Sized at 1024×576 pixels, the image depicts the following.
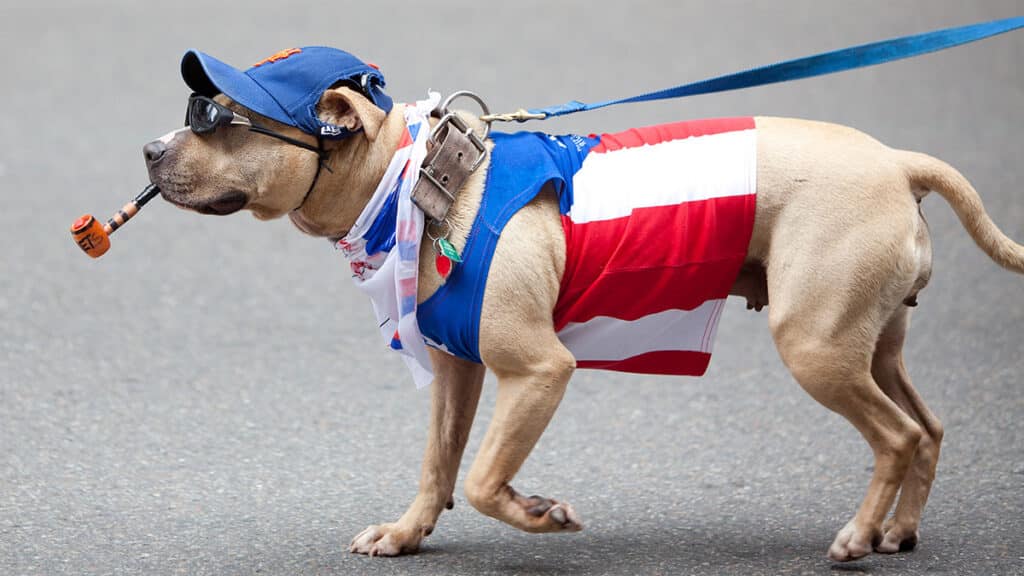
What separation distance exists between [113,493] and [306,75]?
190cm

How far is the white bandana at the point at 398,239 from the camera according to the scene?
12.9 ft

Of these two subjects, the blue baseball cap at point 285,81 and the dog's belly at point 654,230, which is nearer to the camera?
the blue baseball cap at point 285,81

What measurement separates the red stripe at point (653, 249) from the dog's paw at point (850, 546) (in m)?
0.88

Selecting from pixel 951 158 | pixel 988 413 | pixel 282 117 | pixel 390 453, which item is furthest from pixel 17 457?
pixel 951 158

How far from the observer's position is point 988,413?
5.79 metres

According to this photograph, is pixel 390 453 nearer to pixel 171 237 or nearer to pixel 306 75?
pixel 306 75

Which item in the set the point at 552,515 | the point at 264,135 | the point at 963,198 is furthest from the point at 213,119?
the point at 963,198

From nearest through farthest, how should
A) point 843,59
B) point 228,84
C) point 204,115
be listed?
point 228,84
point 204,115
point 843,59

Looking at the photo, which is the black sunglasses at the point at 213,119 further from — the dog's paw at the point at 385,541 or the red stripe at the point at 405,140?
the dog's paw at the point at 385,541

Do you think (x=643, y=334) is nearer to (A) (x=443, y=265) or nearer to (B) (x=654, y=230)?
(B) (x=654, y=230)

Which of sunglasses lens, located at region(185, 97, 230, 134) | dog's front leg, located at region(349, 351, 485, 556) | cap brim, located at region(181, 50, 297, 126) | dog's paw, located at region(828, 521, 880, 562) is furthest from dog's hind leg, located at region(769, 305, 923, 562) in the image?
sunglasses lens, located at region(185, 97, 230, 134)

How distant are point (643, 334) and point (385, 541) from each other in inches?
41.3

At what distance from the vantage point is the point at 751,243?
3.98 m

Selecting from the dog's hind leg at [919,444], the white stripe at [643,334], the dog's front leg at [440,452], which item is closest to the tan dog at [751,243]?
the white stripe at [643,334]
